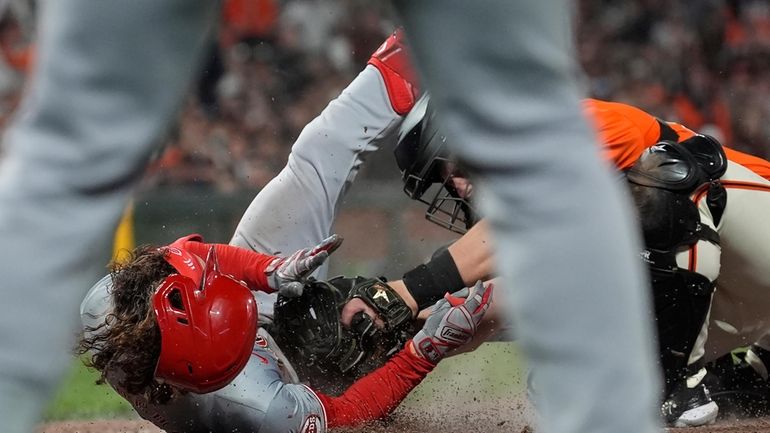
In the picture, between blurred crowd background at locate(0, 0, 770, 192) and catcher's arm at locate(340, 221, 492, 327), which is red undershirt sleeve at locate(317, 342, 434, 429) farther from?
blurred crowd background at locate(0, 0, 770, 192)

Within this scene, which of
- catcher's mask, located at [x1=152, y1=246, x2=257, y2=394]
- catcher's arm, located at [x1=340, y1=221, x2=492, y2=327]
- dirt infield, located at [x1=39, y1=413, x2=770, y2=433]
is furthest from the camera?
catcher's arm, located at [x1=340, y1=221, x2=492, y2=327]

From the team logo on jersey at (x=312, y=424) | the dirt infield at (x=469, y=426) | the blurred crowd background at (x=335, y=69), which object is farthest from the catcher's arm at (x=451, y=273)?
the blurred crowd background at (x=335, y=69)

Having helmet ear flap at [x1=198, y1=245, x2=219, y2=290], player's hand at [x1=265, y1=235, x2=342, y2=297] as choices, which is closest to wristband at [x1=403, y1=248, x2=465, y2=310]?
player's hand at [x1=265, y1=235, x2=342, y2=297]

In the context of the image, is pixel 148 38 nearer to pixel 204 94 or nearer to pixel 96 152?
pixel 96 152

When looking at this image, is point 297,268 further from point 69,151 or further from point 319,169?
point 69,151

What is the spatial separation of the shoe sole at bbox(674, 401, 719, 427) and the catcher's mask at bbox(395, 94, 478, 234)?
1.00m

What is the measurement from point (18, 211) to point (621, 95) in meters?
10.9

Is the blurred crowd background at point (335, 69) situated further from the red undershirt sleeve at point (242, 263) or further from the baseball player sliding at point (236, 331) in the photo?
the red undershirt sleeve at point (242, 263)

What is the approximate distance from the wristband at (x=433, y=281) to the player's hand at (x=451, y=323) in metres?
0.12

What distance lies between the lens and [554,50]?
4.46 ft

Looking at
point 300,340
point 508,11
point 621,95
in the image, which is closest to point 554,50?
point 508,11

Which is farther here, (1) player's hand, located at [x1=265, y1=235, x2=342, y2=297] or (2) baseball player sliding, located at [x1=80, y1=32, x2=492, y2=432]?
(1) player's hand, located at [x1=265, y1=235, x2=342, y2=297]

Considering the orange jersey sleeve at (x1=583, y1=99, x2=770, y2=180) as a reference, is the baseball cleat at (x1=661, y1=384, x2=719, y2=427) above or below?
below

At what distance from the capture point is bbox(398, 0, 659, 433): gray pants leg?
53.2 inches
